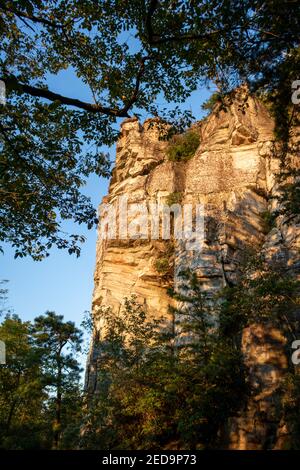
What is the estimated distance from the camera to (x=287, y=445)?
11703mm

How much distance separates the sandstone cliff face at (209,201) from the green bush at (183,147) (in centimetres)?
73

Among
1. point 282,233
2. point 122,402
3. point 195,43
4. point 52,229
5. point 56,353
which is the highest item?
point 282,233

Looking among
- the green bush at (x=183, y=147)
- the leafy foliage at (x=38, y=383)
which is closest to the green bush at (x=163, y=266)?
the leafy foliage at (x=38, y=383)

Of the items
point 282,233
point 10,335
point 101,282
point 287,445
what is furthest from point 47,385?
point 282,233

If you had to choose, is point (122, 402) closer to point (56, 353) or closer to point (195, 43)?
point (56, 353)

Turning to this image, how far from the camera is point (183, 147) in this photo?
3247 centimetres

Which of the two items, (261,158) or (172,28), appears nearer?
(172,28)

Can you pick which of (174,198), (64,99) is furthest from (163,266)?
(64,99)

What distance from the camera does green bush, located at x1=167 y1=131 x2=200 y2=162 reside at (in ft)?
105

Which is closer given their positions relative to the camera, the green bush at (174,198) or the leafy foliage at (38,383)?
the leafy foliage at (38,383)

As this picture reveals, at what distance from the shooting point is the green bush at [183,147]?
32156 mm

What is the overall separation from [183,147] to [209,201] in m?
7.95

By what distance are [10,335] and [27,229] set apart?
17.7 metres
